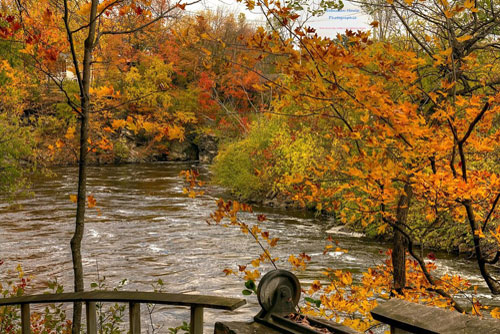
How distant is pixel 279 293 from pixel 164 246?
11808mm

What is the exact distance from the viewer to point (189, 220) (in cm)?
1775

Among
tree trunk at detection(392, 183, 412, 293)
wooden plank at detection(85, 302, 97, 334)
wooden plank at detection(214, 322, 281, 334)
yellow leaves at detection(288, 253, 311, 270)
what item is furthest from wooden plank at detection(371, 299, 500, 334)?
tree trunk at detection(392, 183, 412, 293)

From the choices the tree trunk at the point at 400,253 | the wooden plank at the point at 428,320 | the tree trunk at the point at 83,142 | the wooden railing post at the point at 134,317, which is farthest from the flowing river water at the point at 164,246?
the wooden plank at the point at 428,320

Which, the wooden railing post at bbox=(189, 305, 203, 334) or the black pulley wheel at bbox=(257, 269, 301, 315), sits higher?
the black pulley wheel at bbox=(257, 269, 301, 315)

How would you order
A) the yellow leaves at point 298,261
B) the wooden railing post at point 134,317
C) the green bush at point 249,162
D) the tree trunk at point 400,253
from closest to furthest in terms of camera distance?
the wooden railing post at point 134,317
the yellow leaves at point 298,261
the tree trunk at point 400,253
the green bush at point 249,162

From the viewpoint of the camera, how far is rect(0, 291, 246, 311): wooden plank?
2.77 metres

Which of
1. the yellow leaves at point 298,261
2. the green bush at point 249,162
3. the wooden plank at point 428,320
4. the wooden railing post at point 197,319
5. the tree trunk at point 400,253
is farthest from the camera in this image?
the green bush at point 249,162

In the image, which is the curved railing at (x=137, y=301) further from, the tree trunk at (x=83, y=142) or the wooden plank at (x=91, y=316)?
the tree trunk at (x=83, y=142)

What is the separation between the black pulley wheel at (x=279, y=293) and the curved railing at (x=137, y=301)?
17 cm

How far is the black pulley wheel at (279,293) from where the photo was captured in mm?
2908

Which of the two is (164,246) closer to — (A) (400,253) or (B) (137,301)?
(A) (400,253)

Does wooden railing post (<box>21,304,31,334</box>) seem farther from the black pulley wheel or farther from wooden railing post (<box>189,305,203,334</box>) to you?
the black pulley wheel

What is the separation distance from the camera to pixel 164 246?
14.5 meters

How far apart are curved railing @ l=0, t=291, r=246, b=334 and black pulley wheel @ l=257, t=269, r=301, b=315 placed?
167 mm
